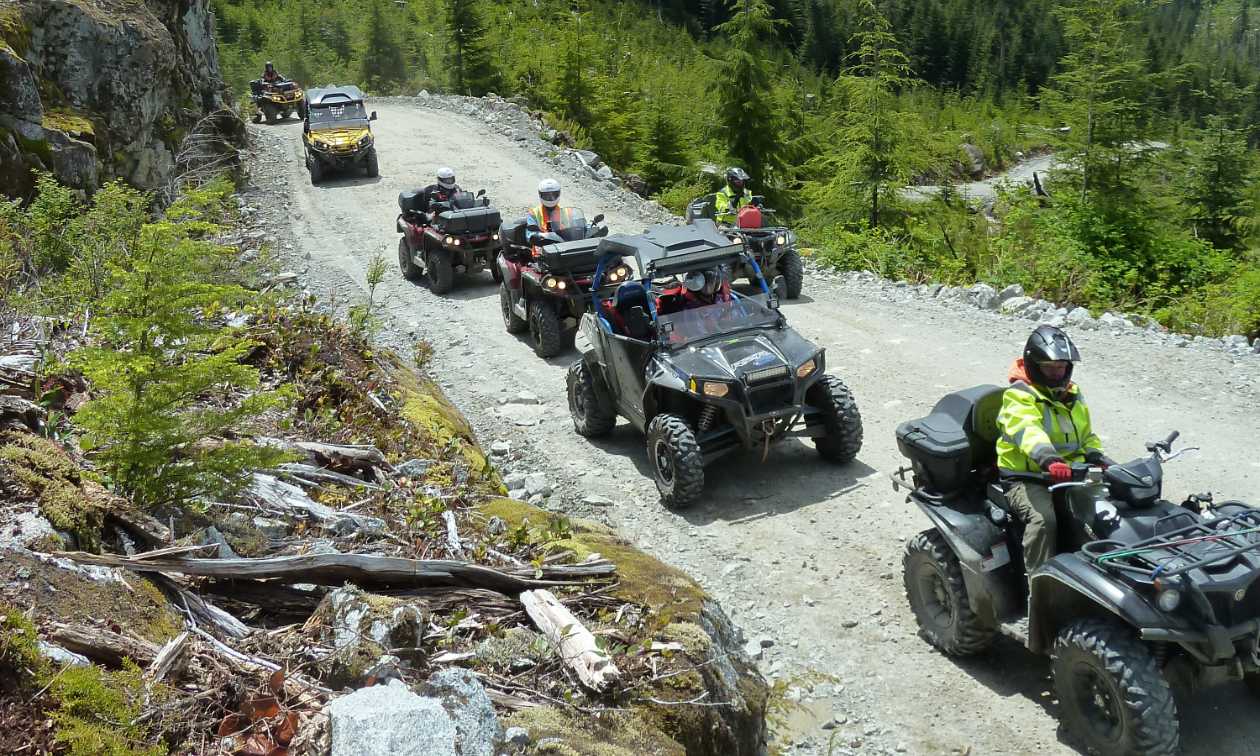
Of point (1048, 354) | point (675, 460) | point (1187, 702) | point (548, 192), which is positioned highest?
point (1048, 354)

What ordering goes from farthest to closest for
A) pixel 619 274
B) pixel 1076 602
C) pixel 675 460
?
pixel 619 274 → pixel 675 460 → pixel 1076 602

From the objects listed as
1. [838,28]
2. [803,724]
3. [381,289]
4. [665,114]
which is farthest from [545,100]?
[838,28]

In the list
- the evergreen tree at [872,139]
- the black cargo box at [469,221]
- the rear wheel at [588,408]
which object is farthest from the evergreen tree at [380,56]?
the rear wheel at [588,408]

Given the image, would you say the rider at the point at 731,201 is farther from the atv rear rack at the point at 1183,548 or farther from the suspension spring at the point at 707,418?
the atv rear rack at the point at 1183,548

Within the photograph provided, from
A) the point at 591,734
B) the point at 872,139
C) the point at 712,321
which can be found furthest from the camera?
the point at 872,139

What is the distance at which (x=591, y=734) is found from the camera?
3.51 metres

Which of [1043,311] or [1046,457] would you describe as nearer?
[1046,457]

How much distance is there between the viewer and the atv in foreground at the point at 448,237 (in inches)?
554

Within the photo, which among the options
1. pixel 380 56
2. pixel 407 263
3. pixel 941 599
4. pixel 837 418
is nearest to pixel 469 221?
pixel 407 263

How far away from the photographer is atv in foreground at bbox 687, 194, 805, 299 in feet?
42.1

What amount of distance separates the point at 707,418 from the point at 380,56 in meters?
40.1

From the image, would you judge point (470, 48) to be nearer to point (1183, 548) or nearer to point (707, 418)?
point (707, 418)

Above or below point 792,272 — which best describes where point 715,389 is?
above

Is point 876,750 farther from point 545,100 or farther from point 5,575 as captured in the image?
point 545,100
